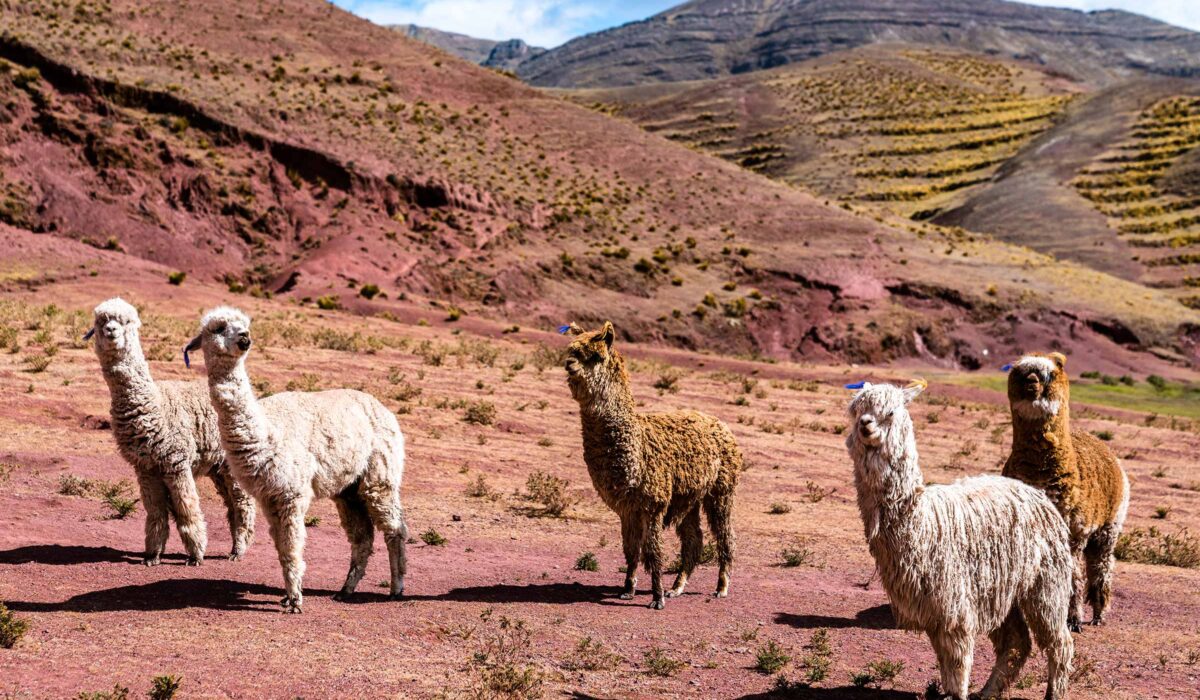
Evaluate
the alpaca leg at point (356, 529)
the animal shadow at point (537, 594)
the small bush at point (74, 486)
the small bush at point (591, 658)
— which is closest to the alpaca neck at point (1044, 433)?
the small bush at point (591, 658)

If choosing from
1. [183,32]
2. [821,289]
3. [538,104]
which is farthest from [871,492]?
[538,104]

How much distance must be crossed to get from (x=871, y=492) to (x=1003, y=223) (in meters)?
78.4

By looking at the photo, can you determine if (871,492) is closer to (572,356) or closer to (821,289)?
(572,356)

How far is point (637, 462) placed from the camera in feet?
30.3

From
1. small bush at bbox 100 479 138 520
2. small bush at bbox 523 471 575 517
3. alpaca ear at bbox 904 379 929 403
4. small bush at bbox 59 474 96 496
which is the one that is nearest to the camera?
alpaca ear at bbox 904 379 929 403

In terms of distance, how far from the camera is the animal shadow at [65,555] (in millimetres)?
8797

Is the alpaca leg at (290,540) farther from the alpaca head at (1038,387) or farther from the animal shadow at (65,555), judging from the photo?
the alpaca head at (1038,387)

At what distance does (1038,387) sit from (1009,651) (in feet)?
7.78

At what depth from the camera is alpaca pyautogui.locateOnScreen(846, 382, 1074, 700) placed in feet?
19.5

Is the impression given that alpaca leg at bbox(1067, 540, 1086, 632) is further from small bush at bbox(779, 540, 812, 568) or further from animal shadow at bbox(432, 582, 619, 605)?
animal shadow at bbox(432, 582, 619, 605)

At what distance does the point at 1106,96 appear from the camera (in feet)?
348

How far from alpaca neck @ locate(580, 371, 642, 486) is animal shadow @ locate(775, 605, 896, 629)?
77.4 inches

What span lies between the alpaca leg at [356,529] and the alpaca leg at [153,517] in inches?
73.1

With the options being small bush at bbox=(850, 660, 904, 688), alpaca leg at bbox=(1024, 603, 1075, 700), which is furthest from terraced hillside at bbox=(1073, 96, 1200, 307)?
alpaca leg at bbox=(1024, 603, 1075, 700)
